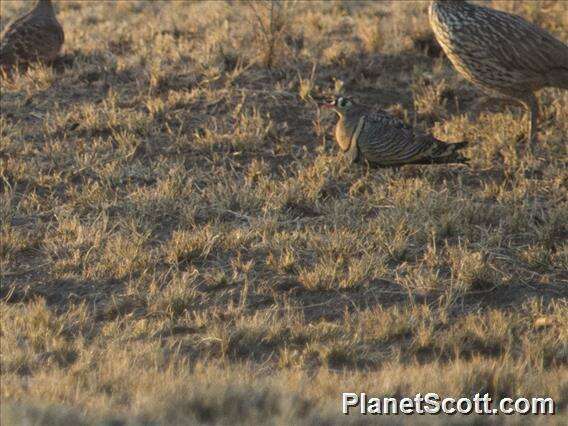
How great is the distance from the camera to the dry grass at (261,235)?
16.9 ft

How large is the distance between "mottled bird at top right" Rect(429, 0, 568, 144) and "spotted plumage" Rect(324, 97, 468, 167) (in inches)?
29.7

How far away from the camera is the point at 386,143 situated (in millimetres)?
8180

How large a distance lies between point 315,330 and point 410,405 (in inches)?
42.4

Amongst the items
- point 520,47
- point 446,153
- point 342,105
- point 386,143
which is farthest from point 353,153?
point 520,47

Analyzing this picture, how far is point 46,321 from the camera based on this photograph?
582 cm

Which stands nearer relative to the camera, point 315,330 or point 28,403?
point 28,403

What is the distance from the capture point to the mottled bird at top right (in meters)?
8.45

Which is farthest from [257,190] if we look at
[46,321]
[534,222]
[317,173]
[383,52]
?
[383,52]

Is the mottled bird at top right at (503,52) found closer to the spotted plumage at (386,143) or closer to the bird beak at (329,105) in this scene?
the spotted plumage at (386,143)

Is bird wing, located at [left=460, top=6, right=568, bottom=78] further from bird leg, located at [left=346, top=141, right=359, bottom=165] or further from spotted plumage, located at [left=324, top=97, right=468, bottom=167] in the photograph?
bird leg, located at [left=346, top=141, right=359, bottom=165]

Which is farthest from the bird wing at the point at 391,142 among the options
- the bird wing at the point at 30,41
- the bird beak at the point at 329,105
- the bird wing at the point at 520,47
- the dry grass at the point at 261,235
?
the bird wing at the point at 30,41

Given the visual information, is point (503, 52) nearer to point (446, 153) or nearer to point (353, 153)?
point (446, 153)

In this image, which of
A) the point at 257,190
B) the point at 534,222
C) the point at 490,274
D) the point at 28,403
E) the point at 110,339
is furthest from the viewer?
the point at 257,190

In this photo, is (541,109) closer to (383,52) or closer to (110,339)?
(383,52)
